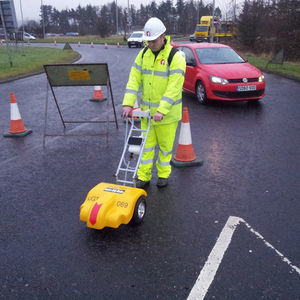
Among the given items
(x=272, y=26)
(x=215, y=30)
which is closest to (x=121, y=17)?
(x=215, y=30)

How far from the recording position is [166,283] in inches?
114

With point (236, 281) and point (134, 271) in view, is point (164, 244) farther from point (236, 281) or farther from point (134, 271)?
point (236, 281)

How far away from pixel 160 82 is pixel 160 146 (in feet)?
2.95

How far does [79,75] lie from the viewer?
668 centimetres

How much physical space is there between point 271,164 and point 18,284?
4.17 metres

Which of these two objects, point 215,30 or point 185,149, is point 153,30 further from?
point 215,30

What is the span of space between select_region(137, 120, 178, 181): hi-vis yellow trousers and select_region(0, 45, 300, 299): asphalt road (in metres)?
0.24

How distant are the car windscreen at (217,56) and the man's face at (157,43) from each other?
20.6ft

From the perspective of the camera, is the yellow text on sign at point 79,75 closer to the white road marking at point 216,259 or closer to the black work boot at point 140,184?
the black work boot at point 140,184

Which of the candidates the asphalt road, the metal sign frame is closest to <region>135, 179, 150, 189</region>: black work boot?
the asphalt road

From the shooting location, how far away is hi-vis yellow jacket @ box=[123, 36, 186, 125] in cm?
413

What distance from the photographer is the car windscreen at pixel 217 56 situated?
1014cm

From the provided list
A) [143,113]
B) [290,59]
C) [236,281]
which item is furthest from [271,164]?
[290,59]

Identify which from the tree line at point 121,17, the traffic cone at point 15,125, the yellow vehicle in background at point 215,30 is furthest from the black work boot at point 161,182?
the tree line at point 121,17
